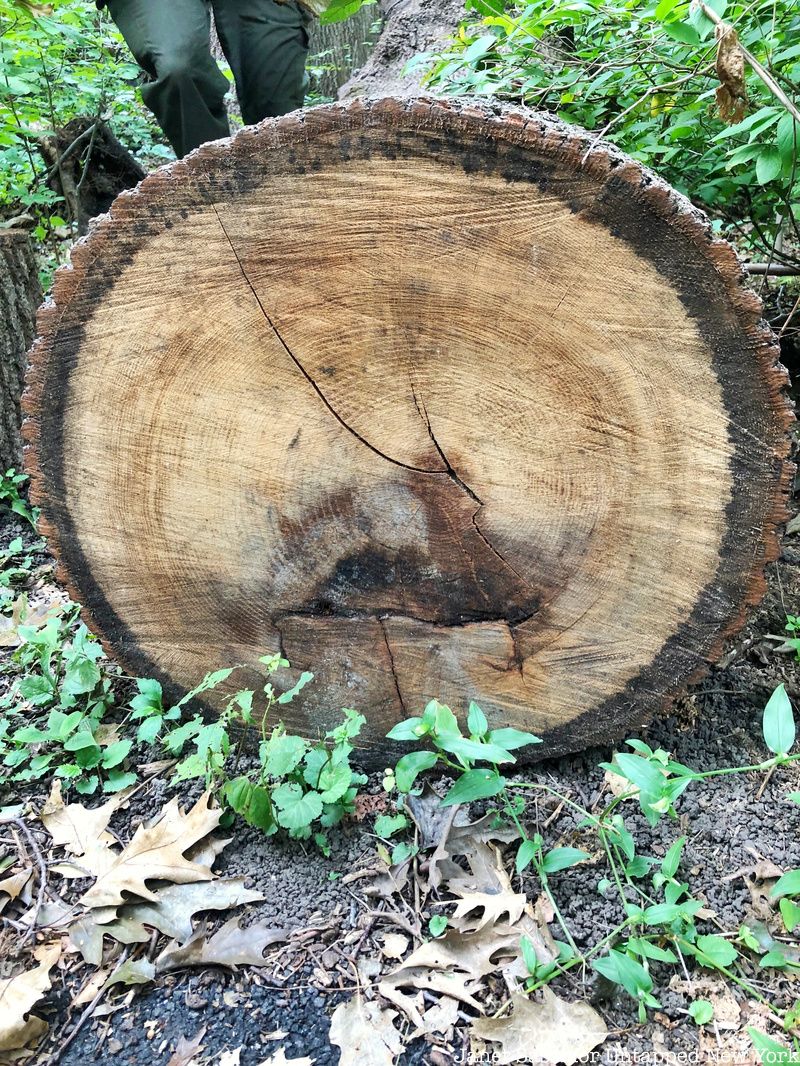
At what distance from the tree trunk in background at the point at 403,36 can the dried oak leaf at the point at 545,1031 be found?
414 centimetres

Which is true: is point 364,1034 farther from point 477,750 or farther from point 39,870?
point 39,870

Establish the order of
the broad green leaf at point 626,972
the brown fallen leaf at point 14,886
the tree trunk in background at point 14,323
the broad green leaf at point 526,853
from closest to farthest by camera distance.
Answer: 1. the broad green leaf at point 626,972
2. the broad green leaf at point 526,853
3. the brown fallen leaf at point 14,886
4. the tree trunk in background at point 14,323

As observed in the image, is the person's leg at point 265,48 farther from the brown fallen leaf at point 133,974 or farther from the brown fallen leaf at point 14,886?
the brown fallen leaf at point 133,974

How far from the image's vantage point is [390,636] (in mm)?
1622

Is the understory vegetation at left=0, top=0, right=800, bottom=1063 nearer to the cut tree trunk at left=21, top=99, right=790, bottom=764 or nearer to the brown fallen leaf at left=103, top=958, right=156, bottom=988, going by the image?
the brown fallen leaf at left=103, top=958, right=156, bottom=988

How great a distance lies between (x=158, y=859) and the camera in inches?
57.4

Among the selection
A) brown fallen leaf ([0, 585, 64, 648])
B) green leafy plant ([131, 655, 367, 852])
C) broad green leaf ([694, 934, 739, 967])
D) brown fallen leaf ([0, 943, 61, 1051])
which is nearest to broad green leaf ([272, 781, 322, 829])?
green leafy plant ([131, 655, 367, 852])

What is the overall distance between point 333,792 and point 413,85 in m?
3.18

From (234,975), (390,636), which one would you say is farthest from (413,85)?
(234,975)

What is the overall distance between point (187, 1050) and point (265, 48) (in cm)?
342

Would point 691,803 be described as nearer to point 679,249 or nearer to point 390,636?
point 390,636

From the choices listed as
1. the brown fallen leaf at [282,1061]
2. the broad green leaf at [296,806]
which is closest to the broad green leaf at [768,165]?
the broad green leaf at [296,806]

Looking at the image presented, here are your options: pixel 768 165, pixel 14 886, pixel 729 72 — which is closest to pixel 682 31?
pixel 729 72

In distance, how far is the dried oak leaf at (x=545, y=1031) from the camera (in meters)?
1.15
